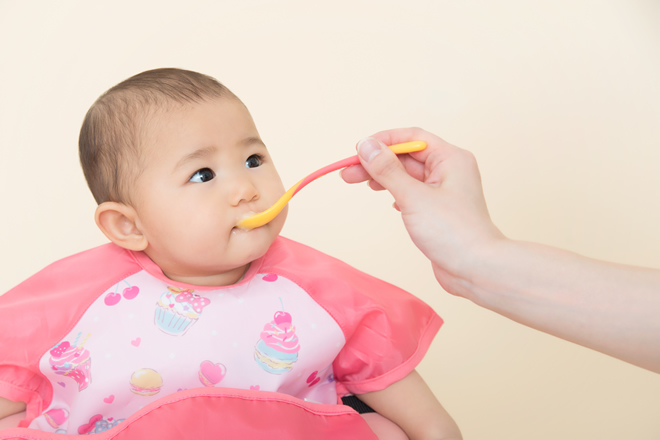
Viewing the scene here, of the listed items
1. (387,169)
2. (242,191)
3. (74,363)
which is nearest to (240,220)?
(242,191)

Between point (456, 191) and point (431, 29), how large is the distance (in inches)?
58.4

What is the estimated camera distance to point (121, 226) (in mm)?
1091

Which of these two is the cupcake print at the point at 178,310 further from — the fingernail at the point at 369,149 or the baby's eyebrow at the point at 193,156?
the fingernail at the point at 369,149

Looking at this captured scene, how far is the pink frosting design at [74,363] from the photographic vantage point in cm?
101

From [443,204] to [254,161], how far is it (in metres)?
0.39

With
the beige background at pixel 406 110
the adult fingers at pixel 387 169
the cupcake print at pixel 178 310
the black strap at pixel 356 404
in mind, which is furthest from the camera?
the beige background at pixel 406 110

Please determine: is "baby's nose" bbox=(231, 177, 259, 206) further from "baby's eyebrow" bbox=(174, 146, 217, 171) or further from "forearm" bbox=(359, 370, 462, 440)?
"forearm" bbox=(359, 370, 462, 440)

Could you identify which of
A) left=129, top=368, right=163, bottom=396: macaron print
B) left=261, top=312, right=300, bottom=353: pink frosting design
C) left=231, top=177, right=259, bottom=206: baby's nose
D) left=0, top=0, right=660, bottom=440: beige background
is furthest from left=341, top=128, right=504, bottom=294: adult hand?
left=0, top=0, right=660, bottom=440: beige background

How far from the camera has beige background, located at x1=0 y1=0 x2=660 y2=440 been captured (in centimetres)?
192

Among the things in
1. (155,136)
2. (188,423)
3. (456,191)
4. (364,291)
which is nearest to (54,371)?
(188,423)

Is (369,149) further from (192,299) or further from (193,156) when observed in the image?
(192,299)

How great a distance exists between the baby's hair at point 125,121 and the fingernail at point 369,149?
0.98 ft

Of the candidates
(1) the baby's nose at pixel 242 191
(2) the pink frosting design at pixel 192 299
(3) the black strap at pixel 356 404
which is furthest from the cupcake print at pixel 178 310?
(3) the black strap at pixel 356 404

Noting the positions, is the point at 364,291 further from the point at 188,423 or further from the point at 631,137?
the point at 631,137
